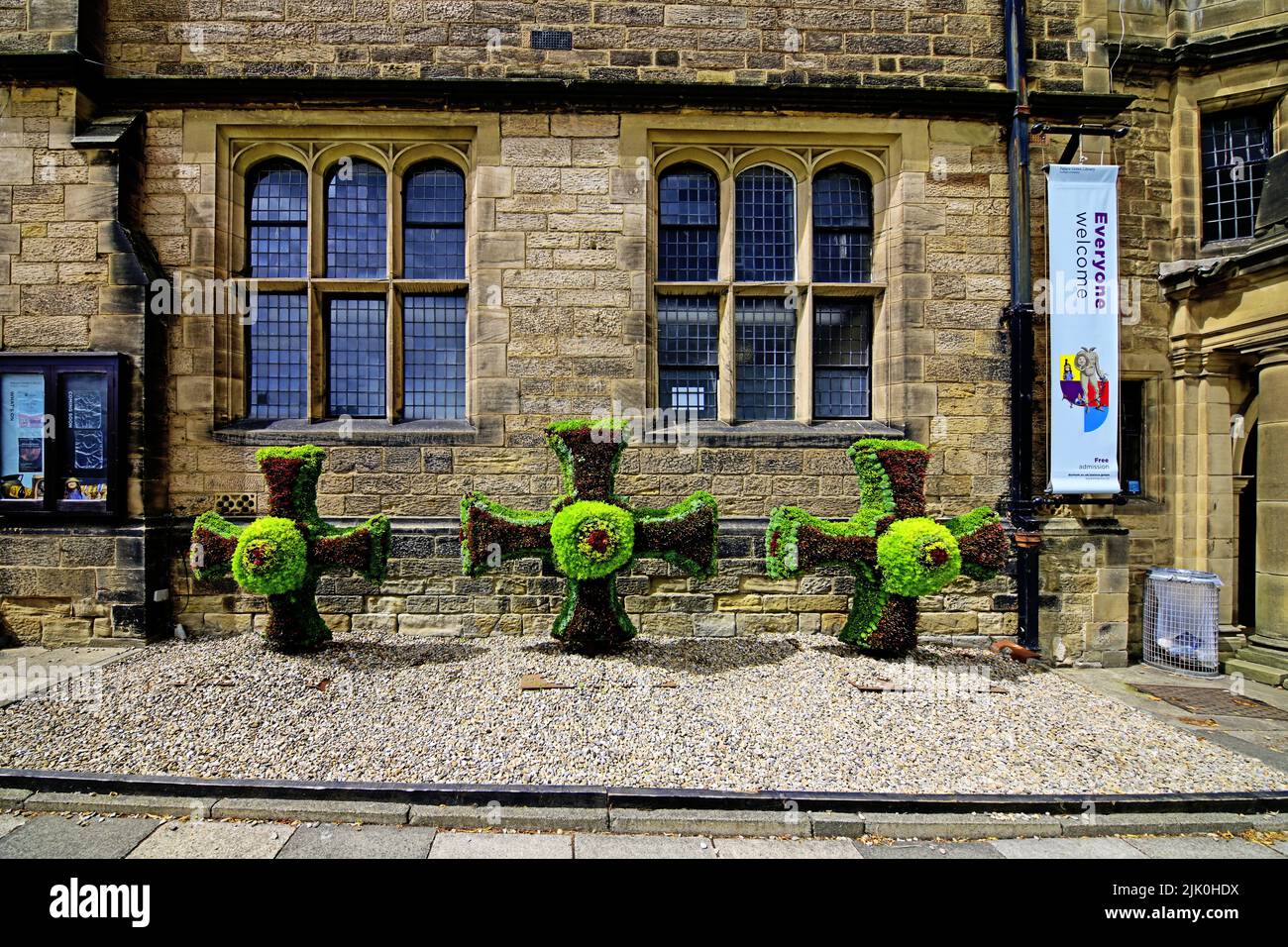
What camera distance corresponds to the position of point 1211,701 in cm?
517

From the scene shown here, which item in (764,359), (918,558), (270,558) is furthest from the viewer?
(764,359)

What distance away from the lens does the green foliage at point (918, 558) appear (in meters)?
4.89

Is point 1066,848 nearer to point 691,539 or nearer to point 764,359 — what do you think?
point 691,539

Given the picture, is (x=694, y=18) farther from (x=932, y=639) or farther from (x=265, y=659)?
(x=265, y=659)

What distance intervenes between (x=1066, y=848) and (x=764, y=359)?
5147 mm

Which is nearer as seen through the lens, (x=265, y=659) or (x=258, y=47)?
(x=265, y=659)

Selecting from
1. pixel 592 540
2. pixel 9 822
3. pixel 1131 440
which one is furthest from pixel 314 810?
pixel 1131 440

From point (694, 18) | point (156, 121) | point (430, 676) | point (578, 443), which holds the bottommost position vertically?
point (430, 676)

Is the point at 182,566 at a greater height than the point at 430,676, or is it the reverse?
the point at 182,566

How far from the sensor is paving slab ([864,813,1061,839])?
3104 mm

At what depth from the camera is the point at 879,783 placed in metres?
3.38

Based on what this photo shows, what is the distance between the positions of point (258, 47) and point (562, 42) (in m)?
3.43

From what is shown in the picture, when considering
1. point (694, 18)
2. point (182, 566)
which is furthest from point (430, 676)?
point (694, 18)

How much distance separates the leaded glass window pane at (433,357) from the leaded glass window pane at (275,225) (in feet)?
4.70
